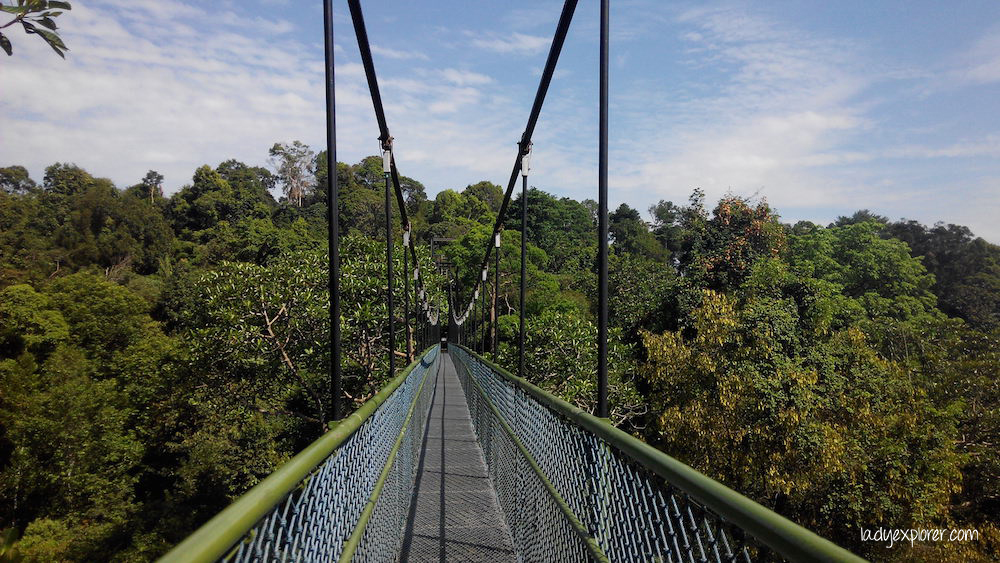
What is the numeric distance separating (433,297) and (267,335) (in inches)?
322

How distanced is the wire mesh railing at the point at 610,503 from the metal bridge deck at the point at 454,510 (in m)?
0.16

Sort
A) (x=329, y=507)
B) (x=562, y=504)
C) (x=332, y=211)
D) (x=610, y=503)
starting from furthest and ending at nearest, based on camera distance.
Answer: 1. (x=332, y=211)
2. (x=562, y=504)
3. (x=610, y=503)
4. (x=329, y=507)

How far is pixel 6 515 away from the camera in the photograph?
1934 centimetres

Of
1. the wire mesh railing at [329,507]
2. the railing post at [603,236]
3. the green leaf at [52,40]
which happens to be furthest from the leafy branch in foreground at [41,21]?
the railing post at [603,236]

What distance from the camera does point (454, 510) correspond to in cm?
380

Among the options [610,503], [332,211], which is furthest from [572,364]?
[610,503]

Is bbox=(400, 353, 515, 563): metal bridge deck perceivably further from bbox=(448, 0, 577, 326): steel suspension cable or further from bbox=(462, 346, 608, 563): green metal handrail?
bbox=(448, 0, 577, 326): steel suspension cable

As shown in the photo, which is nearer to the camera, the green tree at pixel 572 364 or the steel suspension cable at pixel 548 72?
the steel suspension cable at pixel 548 72

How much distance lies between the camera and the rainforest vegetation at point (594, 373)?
1149 centimetres

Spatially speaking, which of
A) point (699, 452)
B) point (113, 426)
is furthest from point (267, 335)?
point (113, 426)

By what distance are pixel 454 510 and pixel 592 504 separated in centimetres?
215

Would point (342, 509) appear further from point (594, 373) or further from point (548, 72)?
point (594, 373)

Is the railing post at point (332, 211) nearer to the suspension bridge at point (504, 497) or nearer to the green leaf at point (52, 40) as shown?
the suspension bridge at point (504, 497)

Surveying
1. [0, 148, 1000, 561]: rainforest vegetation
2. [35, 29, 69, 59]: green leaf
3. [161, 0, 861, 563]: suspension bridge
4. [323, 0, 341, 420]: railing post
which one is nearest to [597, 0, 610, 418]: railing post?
[161, 0, 861, 563]: suspension bridge
